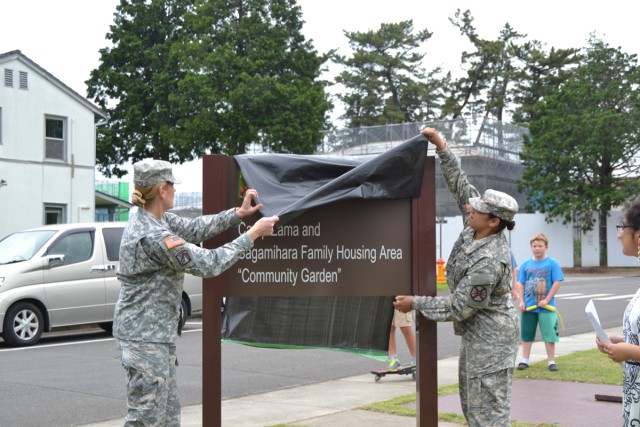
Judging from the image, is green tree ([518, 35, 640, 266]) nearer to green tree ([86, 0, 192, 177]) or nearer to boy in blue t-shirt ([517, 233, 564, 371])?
green tree ([86, 0, 192, 177])

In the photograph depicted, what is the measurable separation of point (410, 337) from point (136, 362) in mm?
6096

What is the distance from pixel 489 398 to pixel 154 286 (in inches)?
81.1

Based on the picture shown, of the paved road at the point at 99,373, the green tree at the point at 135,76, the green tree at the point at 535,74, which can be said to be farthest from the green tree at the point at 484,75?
the paved road at the point at 99,373

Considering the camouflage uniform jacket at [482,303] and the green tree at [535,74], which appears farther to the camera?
the green tree at [535,74]

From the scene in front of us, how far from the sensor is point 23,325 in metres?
13.3

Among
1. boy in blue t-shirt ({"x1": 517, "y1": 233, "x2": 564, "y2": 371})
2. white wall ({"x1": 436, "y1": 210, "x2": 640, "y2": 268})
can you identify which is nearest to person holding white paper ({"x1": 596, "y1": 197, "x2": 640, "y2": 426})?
boy in blue t-shirt ({"x1": 517, "y1": 233, "x2": 564, "y2": 371})

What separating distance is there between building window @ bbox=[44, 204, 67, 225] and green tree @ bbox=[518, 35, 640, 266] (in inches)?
1028

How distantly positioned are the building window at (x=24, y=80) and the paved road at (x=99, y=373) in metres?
16.5

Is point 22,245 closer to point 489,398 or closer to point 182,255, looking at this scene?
point 182,255

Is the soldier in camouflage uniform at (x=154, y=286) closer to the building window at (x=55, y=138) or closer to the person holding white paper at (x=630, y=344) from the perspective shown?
the person holding white paper at (x=630, y=344)

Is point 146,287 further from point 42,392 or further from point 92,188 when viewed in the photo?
point 92,188

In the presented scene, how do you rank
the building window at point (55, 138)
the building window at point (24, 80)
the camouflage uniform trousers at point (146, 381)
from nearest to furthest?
the camouflage uniform trousers at point (146, 381) → the building window at point (24, 80) → the building window at point (55, 138)

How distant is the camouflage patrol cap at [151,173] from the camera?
A: 4703 mm

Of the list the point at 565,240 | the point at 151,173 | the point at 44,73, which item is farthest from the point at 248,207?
the point at 565,240
